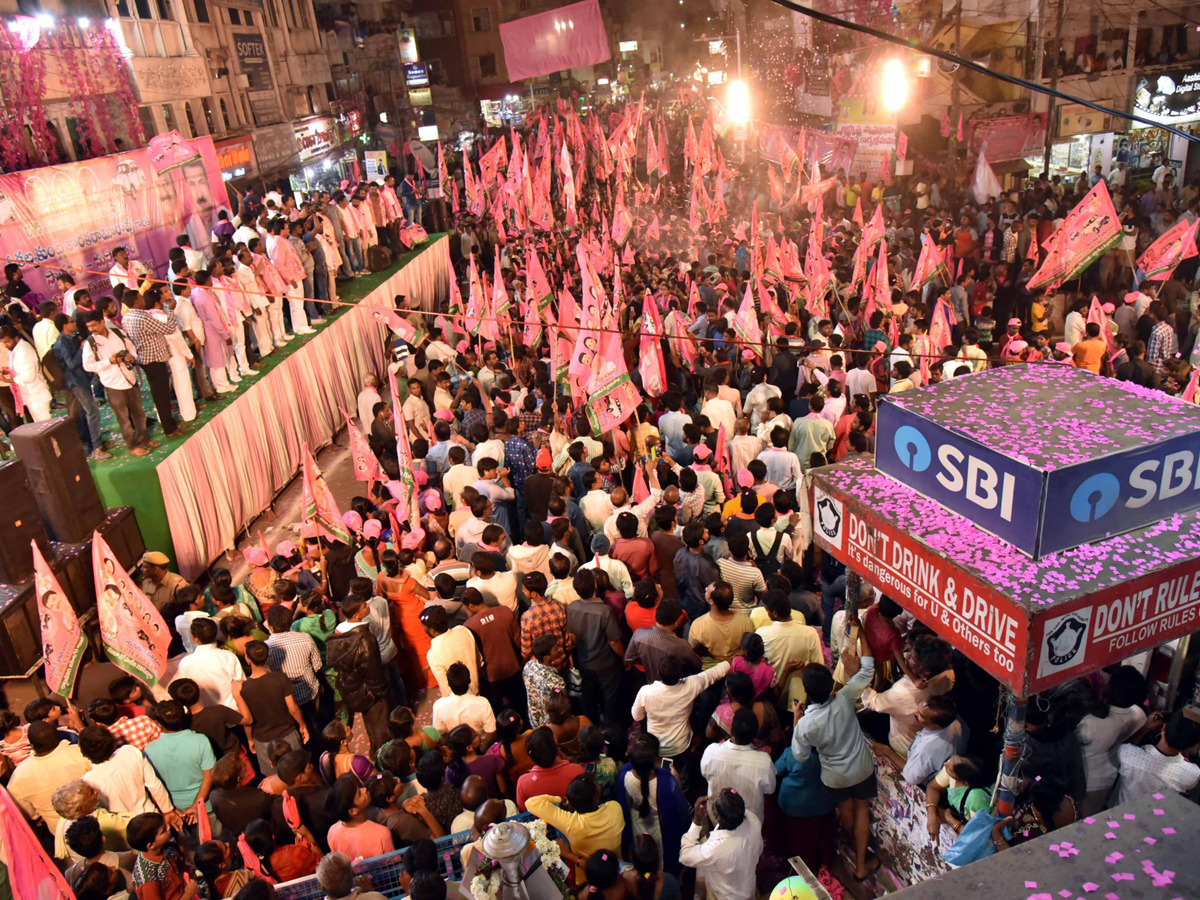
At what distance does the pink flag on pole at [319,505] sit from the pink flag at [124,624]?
53.1 inches

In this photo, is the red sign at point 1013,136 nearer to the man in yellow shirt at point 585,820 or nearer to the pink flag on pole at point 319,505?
the pink flag on pole at point 319,505

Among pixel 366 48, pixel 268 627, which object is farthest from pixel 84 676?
pixel 366 48

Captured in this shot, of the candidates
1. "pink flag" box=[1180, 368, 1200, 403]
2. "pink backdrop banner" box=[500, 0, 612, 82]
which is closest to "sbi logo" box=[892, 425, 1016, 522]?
"pink flag" box=[1180, 368, 1200, 403]

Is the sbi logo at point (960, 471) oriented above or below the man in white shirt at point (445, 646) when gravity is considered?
above

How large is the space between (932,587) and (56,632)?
5542 mm

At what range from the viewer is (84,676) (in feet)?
20.1

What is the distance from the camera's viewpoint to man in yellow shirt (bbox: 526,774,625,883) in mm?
4180

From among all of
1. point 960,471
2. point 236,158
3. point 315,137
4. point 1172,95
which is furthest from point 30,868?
point 315,137

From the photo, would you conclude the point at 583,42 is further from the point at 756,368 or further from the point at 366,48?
the point at 366,48

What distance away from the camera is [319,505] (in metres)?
7.09

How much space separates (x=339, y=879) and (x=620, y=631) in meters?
2.70

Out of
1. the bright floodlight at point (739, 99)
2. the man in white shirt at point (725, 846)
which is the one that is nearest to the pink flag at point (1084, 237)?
the man in white shirt at point (725, 846)

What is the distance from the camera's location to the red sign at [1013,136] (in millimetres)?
17219

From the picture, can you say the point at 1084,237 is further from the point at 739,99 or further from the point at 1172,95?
the point at 739,99
